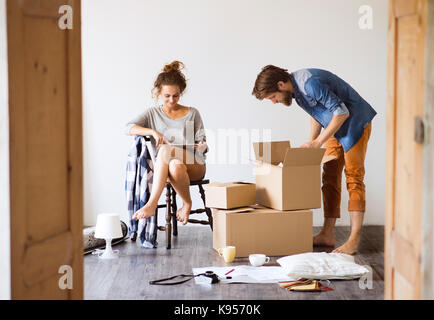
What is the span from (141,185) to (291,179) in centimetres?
105

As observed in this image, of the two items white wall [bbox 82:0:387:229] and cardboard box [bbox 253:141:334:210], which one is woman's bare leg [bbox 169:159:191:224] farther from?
white wall [bbox 82:0:387:229]

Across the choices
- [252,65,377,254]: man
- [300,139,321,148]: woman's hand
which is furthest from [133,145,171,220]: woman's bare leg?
[300,139,321,148]: woman's hand

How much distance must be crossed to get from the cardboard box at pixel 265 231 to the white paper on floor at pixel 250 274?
28 centimetres

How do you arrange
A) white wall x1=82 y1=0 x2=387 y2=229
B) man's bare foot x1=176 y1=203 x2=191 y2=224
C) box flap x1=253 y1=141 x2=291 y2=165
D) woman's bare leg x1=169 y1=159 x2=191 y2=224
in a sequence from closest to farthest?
1. box flap x1=253 y1=141 x2=291 y2=165
2. woman's bare leg x1=169 y1=159 x2=191 y2=224
3. man's bare foot x1=176 y1=203 x2=191 y2=224
4. white wall x1=82 y1=0 x2=387 y2=229

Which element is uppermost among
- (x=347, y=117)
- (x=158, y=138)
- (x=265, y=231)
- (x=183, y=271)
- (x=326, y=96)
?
(x=326, y=96)

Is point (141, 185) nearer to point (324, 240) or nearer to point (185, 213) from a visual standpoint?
point (185, 213)

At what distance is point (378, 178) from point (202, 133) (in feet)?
5.53

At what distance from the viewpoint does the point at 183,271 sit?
3.47 meters

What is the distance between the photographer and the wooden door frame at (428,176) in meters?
1.57

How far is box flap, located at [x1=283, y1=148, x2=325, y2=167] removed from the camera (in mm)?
3705

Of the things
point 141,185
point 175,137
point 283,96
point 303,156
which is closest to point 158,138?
point 175,137

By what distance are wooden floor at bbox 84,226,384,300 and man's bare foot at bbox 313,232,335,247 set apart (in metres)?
0.10

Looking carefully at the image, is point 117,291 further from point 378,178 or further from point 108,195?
point 378,178
